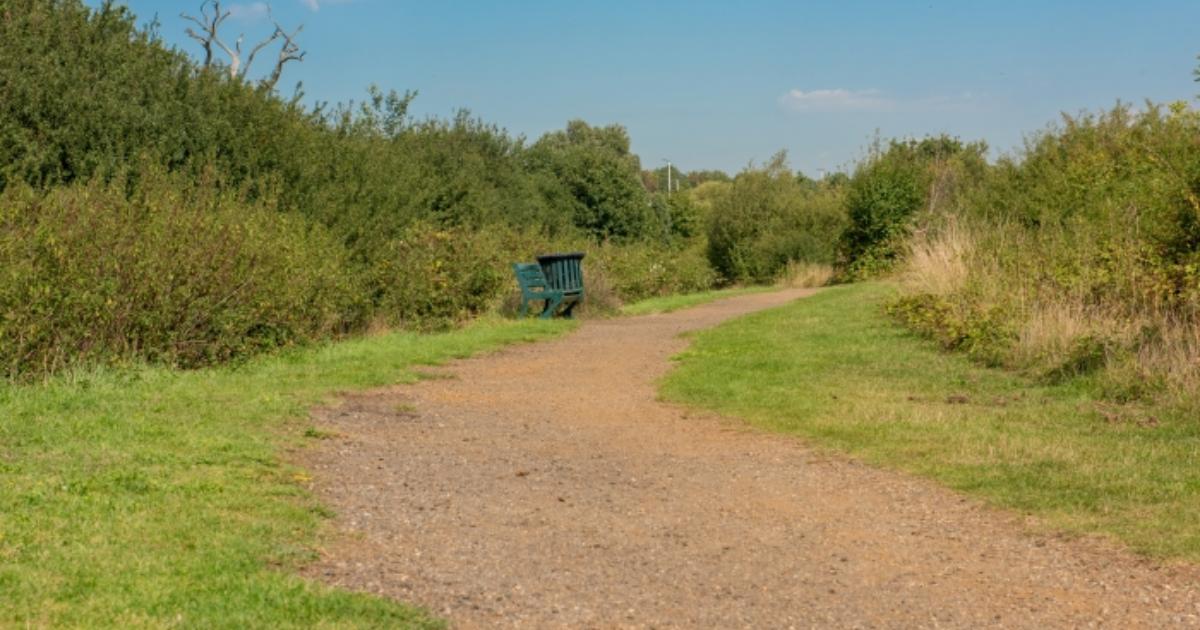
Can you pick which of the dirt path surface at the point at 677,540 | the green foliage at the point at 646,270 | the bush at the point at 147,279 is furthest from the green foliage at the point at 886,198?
the dirt path surface at the point at 677,540

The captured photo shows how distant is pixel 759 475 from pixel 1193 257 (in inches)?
254

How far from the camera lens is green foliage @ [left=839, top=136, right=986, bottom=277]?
40750 mm

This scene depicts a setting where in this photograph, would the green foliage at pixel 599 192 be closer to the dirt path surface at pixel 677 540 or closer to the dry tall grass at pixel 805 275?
the dry tall grass at pixel 805 275

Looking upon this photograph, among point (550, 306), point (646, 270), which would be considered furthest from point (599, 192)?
point (550, 306)

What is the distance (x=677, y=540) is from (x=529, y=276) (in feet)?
48.6

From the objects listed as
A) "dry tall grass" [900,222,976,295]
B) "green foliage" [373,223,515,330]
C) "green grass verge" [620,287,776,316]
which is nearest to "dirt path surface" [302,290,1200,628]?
"green foliage" [373,223,515,330]

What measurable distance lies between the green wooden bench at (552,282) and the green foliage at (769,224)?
2465 centimetres

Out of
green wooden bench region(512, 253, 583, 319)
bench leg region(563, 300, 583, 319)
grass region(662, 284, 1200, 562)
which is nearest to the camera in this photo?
grass region(662, 284, 1200, 562)

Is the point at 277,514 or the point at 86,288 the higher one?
the point at 86,288

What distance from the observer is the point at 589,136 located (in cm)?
10112

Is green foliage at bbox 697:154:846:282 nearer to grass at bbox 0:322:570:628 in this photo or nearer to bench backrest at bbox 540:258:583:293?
bench backrest at bbox 540:258:583:293

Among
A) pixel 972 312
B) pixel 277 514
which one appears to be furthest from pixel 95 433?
pixel 972 312

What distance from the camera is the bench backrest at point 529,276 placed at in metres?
20.8

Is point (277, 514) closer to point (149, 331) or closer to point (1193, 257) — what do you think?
point (149, 331)
